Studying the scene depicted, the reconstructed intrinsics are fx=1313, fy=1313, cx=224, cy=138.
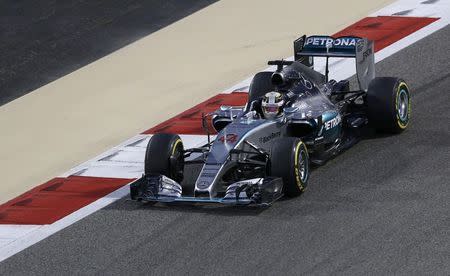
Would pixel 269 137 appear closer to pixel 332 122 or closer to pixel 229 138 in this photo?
pixel 229 138

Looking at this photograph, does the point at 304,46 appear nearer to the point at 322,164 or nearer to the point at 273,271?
the point at 322,164

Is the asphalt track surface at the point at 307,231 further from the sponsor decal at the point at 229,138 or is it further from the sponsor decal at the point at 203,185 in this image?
the sponsor decal at the point at 229,138

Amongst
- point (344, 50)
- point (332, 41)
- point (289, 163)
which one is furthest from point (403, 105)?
point (289, 163)

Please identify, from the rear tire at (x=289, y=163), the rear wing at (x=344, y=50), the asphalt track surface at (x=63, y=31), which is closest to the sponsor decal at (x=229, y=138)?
the rear tire at (x=289, y=163)

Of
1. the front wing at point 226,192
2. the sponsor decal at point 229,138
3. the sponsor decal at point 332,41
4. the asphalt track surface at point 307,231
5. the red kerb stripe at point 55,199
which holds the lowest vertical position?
the asphalt track surface at point 307,231

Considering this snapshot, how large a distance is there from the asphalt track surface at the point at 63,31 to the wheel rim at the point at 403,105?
23.3 ft

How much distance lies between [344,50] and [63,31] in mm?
7863

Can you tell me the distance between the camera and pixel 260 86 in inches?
725

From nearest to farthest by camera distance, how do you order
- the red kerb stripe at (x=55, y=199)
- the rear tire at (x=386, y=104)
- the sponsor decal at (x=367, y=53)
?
the red kerb stripe at (x=55, y=199) → the rear tire at (x=386, y=104) → the sponsor decal at (x=367, y=53)

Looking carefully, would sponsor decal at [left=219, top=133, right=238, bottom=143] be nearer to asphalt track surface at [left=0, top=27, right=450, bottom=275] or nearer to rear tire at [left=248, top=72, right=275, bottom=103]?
asphalt track surface at [left=0, top=27, right=450, bottom=275]

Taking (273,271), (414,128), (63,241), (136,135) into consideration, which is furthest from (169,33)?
(273,271)

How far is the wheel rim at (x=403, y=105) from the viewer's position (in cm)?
1861

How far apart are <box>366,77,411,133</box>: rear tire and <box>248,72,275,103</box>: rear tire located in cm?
139

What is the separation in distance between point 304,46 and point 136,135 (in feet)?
9.91
